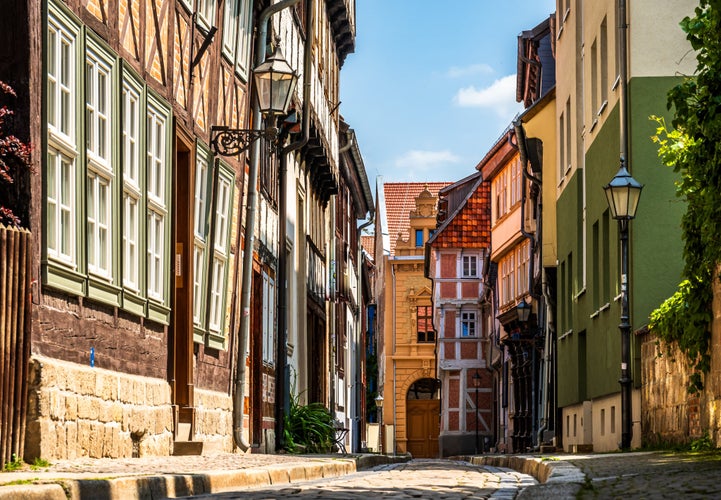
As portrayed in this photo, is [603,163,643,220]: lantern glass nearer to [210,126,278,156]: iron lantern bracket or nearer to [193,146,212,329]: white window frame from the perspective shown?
[210,126,278,156]: iron lantern bracket

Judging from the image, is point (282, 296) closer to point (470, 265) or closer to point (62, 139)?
point (62, 139)

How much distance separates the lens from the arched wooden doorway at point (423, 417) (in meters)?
78.3

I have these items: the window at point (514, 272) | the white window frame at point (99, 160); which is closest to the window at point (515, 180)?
the window at point (514, 272)

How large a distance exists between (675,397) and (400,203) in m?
73.5

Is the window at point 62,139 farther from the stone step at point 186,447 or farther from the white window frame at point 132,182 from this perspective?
the stone step at point 186,447

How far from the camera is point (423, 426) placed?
79438mm

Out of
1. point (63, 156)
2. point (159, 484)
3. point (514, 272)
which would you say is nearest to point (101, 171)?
point (63, 156)

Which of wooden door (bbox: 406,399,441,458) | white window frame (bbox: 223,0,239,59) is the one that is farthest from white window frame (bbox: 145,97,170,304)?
wooden door (bbox: 406,399,441,458)

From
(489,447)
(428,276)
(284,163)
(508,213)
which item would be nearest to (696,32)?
(284,163)

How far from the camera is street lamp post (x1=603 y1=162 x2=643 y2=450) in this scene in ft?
61.7

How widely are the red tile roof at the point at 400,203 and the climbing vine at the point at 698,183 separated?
6729cm

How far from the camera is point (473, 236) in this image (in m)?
69.8

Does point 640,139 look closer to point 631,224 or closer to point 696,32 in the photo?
point 631,224

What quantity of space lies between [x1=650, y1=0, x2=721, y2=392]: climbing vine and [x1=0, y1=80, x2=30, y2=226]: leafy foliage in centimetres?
518
